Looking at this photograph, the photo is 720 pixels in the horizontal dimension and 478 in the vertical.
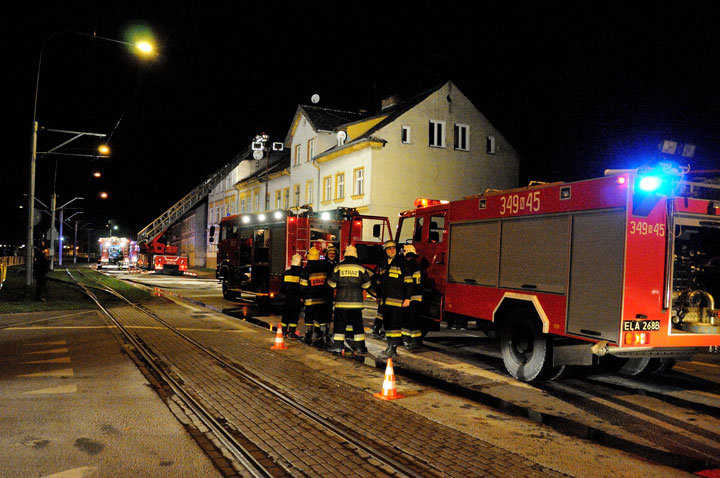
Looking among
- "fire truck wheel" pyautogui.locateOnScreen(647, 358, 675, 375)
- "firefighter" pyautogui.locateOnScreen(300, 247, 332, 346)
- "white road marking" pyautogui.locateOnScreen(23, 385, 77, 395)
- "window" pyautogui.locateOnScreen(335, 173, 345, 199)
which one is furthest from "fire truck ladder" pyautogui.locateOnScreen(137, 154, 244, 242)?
"fire truck wheel" pyautogui.locateOnScreen(647, 358, 675, 375)

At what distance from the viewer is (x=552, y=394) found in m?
7.09

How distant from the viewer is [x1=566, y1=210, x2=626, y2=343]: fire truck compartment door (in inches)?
248

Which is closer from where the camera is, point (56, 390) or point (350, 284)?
point (56, 390)

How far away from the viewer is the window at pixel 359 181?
2839cm

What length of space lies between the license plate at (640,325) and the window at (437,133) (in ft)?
77.5

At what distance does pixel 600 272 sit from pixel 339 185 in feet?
81.7

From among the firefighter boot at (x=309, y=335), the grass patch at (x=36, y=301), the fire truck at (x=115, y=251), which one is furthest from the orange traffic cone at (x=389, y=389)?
the fire truck at (x=115, y=251)

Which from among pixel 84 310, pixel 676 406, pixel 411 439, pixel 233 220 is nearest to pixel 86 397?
pixel 411 439

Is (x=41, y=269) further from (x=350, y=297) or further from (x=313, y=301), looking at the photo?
(x=350, y=297)

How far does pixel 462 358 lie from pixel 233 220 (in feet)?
37.8

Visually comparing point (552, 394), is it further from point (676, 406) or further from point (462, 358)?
point (462, 358)

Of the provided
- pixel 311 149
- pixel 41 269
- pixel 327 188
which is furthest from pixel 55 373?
pixel 311 149

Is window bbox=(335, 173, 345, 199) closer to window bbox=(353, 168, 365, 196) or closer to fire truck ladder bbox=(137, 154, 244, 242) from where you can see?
window bbox=(353, 168, 365, 196)

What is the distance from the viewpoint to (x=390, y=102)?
1336 inches
